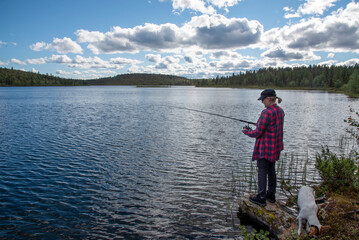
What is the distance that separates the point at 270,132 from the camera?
632 centimetres

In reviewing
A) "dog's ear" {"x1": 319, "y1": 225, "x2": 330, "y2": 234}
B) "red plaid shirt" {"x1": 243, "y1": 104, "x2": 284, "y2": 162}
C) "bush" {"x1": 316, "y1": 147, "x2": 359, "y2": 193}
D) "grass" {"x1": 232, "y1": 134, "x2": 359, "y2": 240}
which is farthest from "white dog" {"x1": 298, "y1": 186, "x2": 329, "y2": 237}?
"bush" {"x1": 316, "y1": 147, "x2": 359, "y2": 193}

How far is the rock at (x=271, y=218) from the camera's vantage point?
249 inches

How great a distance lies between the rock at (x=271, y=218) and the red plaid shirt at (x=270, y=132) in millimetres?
1593

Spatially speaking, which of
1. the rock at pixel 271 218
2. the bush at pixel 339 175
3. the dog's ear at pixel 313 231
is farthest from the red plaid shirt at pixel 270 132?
the bush at pixel 339 175

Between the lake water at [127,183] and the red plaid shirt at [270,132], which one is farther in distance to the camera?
the lake water at [127,183]

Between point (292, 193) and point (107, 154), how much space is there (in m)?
10.2

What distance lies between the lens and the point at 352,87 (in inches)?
3455

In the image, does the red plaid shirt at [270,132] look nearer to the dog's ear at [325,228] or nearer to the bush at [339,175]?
the dog's ear at [325,228]

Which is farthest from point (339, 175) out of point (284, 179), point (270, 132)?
point (270, 132)

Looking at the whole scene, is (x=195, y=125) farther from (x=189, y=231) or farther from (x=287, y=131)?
(x=189, y=231)

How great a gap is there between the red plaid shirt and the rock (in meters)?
1.59

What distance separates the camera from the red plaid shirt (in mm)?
6211

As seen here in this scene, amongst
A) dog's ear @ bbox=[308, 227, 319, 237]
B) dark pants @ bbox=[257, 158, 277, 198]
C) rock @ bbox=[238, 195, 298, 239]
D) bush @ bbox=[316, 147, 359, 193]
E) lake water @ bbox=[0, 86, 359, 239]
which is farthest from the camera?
bush @ bbox=[316, 147, 359, 193]

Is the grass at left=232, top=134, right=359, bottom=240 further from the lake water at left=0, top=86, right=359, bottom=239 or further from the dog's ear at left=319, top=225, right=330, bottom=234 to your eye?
the lake water at left=0, top=86, right=359, bottom=239
